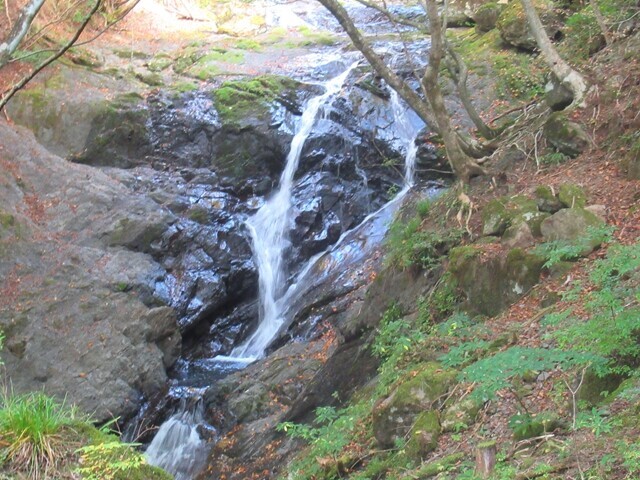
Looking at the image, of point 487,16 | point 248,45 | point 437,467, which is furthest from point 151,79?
point 437,467

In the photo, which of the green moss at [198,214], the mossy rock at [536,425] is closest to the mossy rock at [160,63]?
the green moss at [198,214]

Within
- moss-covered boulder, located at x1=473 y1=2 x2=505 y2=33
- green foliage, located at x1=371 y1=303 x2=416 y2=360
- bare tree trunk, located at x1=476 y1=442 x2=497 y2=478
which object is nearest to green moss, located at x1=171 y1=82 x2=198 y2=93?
moss-covered boulder, located at x1=473 y1=2 x2=505 y2=33

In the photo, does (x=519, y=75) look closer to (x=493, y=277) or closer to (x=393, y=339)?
(x=493, y=277)

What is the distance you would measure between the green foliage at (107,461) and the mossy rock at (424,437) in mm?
1968

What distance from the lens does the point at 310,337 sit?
9953 millimetres

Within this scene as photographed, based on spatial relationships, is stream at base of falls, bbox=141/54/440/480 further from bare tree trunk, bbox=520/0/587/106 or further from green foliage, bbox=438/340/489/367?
green foliage, bbox=438/340/489/367

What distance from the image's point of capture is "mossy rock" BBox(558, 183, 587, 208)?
598 cm

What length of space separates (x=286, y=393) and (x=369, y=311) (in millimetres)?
1818

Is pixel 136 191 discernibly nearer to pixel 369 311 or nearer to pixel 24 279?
pixel 24 279

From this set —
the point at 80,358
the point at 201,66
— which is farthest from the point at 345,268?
the point at 201,66

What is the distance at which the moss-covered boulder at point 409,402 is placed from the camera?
15.2 feet

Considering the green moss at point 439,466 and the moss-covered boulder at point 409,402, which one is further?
the moss-covered boulder at point 409,402

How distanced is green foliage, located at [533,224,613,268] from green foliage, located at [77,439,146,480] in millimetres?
3754

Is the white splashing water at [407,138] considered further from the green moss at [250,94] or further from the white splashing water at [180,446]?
the white splashing water at [180,446]
